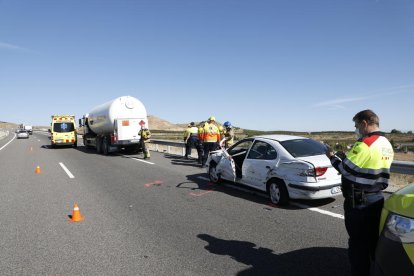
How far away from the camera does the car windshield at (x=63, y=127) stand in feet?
87.6

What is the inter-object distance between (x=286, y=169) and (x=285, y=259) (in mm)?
2766

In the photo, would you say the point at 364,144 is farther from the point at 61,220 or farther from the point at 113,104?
the point at 113,104

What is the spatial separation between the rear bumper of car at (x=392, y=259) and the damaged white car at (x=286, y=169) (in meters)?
3.87

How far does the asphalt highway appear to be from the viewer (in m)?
4.30

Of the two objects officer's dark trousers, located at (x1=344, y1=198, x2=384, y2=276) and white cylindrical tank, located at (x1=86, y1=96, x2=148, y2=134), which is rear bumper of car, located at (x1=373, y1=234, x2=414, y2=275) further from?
white cylindrical tank, located at (x1=86, y1=96, x2=148, y2=134)

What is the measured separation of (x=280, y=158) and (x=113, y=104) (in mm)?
14366

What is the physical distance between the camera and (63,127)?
88.3 ft

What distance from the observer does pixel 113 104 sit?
19562 millimetres

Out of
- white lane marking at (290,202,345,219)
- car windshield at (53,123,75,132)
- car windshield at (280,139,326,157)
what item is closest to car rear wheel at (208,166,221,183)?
car windshield at (280,139,326,157)

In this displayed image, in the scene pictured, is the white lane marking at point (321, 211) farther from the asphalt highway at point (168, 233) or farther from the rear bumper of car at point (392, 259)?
the rear bumper of car at point (392, 259)

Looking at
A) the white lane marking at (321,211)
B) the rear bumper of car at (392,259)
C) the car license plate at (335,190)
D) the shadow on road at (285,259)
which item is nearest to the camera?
the rear bumper of car at (392,259)

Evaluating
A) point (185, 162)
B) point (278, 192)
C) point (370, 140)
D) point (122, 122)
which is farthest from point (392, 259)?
point (122, 122)

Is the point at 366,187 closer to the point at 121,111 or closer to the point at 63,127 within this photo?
the point at 121,111

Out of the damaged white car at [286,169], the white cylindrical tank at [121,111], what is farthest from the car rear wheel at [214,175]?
the white cylindrical tank at [121,111]
